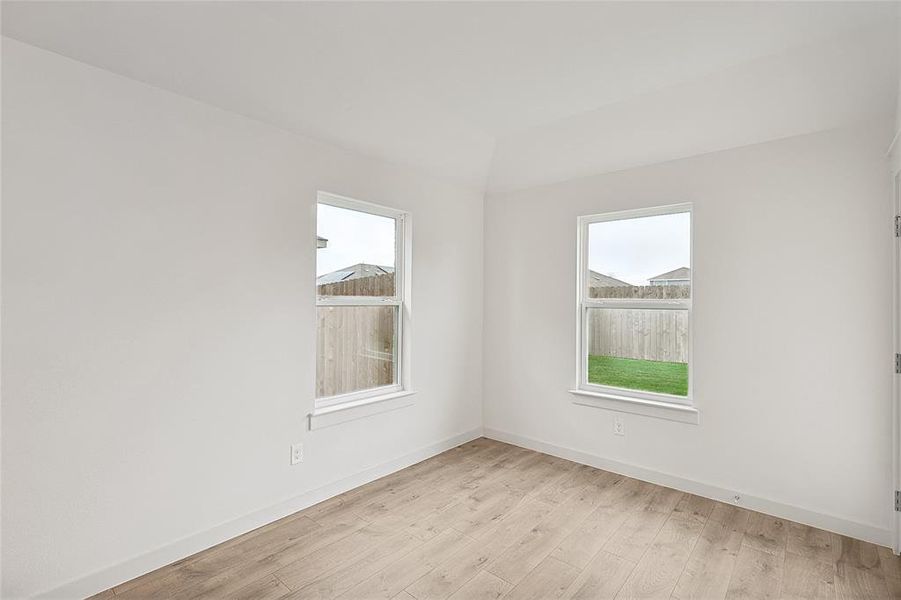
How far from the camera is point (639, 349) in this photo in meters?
3.49

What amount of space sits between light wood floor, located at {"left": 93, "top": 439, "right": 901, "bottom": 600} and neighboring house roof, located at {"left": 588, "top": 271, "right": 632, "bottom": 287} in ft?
4.99

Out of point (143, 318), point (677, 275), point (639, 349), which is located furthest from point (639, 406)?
point (143, 318)

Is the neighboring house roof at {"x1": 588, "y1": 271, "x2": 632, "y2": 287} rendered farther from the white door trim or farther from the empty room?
the white door trim

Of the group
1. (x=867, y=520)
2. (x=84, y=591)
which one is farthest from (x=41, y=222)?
(x=867, y=520)

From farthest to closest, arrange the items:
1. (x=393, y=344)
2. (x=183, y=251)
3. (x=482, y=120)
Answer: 1. (x=393, y=344)
2. (x=482, y=120)
3. (x=183, y=251)

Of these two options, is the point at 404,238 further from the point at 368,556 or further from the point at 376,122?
the point at 368,556

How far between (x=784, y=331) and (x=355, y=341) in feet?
9.19

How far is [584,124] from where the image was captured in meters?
A: 3.19

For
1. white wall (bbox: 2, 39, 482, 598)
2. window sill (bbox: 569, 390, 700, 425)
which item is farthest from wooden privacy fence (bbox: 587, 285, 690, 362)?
white wall (bbox: 2, 39, 482, 598)

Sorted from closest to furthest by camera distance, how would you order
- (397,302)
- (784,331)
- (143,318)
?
(143,318) → (784,331) → (397,302)

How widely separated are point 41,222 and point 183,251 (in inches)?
21.7

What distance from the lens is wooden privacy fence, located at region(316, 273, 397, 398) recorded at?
122 inches

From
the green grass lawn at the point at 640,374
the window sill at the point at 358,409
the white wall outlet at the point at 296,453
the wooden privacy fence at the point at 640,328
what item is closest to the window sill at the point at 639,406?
the green grass lawn at the point at 640,374

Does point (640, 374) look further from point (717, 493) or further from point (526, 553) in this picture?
point (526, 553)
